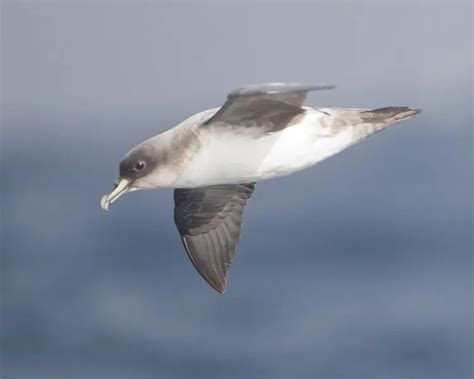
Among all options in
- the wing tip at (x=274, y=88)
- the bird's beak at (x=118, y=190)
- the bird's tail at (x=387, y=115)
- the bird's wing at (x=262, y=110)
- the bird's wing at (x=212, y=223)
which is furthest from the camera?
the bird's wing at (x=212, y=223)

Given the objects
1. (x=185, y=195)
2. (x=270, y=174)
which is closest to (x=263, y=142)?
(x=270, y=174)

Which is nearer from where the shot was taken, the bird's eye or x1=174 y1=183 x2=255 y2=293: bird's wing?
the bird's eye

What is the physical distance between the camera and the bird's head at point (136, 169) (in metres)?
10.7

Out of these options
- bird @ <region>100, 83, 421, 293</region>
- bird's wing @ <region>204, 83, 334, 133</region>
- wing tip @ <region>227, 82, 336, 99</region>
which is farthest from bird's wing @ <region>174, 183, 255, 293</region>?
wing tip @ <region>227, 82, 336, 99</region>

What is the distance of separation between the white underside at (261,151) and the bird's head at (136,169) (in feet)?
0.86

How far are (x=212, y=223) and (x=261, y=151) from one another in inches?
71.0

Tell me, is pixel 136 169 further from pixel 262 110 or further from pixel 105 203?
pixel 262 110

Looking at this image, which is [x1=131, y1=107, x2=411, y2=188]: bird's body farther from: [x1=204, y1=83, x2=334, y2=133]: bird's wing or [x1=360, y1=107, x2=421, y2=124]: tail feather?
[x1=360, y1=107, x2=421, y2=124]: tail feather

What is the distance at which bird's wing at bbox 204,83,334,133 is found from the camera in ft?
34.3

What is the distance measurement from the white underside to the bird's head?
0.26 metres

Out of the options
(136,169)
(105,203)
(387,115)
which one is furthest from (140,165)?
(387,115)

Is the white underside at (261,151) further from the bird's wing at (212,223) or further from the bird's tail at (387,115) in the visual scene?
the bird's wing at (212,223)

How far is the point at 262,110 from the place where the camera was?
422 inches

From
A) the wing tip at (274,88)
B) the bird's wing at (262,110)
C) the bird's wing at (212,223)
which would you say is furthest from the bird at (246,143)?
the bird's wing at (212,223)
